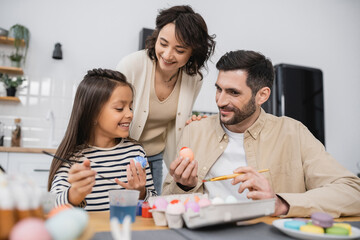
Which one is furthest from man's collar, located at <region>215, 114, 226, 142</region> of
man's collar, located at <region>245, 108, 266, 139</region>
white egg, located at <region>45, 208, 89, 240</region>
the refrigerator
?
the refrigerator

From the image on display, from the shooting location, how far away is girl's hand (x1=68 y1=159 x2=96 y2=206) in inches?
38.5

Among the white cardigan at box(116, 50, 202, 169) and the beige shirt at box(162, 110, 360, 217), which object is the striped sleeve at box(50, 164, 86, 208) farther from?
the white cardigan at box(116, 50, 202, 169)

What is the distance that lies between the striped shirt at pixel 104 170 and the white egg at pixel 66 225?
2.67 feet

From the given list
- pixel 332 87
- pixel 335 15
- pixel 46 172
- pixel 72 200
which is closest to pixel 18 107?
pixel 46 172

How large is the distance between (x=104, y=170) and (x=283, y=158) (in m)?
0.83

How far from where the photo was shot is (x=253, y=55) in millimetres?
1609

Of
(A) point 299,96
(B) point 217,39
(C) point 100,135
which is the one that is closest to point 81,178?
(C) point 100,135

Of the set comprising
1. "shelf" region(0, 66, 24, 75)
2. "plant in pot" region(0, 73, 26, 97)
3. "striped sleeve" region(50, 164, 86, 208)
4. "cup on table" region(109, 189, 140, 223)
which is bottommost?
"striped sleeve" region(50, 164, 86, 208)

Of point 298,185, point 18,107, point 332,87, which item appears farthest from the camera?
point 332,87

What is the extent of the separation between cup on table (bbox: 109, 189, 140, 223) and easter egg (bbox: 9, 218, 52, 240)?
42cm

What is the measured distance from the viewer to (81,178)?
0.99m

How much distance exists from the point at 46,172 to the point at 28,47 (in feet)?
4.23

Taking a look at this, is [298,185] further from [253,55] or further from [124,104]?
[124,104]

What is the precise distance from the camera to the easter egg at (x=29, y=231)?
0.46 meters
